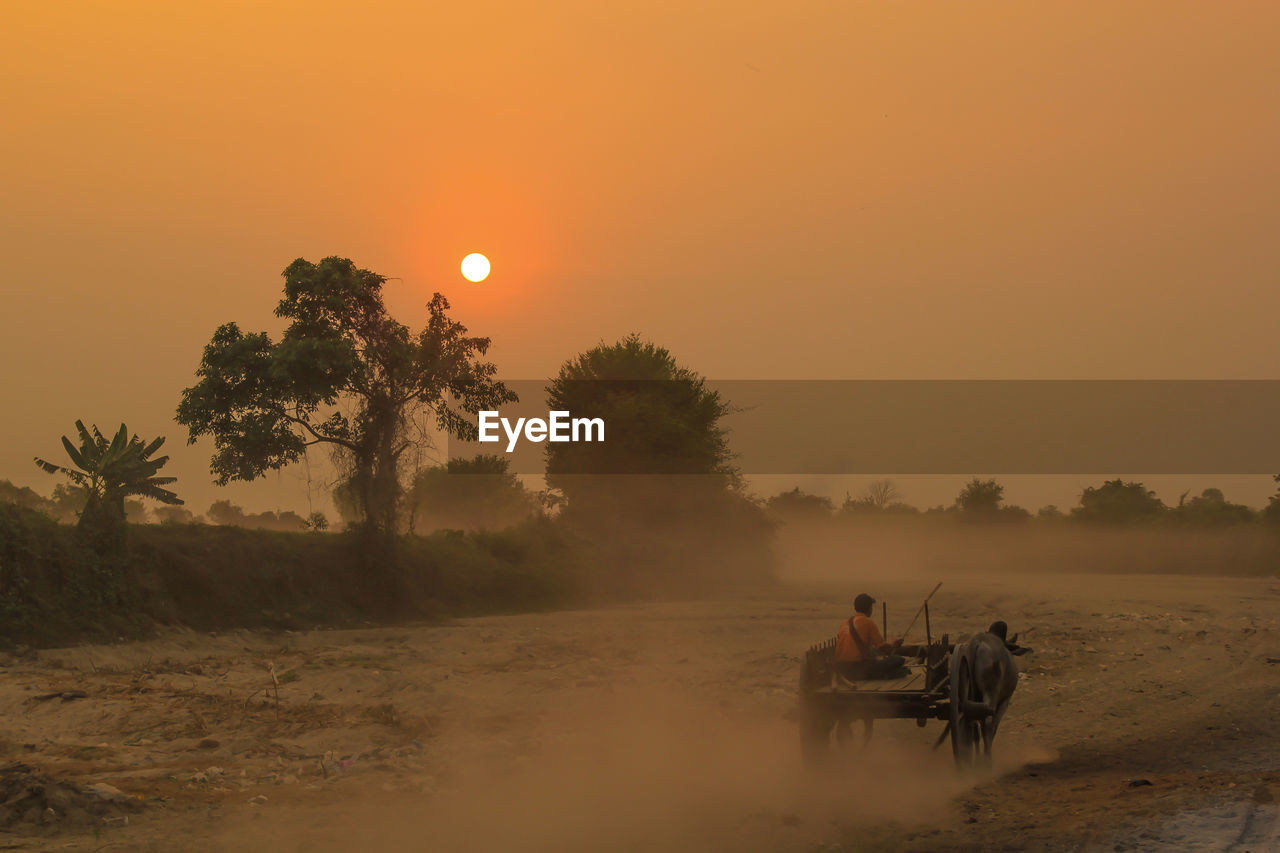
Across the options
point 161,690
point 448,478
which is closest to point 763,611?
point 161,690

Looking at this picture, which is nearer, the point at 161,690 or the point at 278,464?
the point at 161,690

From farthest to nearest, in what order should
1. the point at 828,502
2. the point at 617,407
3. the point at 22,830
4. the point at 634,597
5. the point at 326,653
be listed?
the point at 828,502 < the point at 617,407 < the point at 634,597 < the point at 326,653 < the point at 22,830

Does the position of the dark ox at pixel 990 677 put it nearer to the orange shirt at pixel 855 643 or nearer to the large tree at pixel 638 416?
the orange shirt at pixel 855 643

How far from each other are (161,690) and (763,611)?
2209cm

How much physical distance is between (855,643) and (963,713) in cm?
121

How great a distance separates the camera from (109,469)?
24.5m

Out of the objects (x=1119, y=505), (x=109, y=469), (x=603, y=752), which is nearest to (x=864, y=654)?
(x=603, y=752)

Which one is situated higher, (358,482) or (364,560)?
(358,482)

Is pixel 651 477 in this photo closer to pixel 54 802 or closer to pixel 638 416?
pixel 638 416

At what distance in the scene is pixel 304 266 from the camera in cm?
3033

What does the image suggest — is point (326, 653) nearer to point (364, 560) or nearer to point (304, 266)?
point (364, 560)

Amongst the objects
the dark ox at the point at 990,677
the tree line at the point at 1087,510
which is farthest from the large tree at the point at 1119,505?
the dark ox at the point at 990,677

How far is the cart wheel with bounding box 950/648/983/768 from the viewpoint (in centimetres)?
988

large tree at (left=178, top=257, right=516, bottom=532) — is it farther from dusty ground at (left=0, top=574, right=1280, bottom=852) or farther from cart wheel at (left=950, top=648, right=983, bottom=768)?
cart wheel at (left=950, top=648, right=983, bottom=768)
